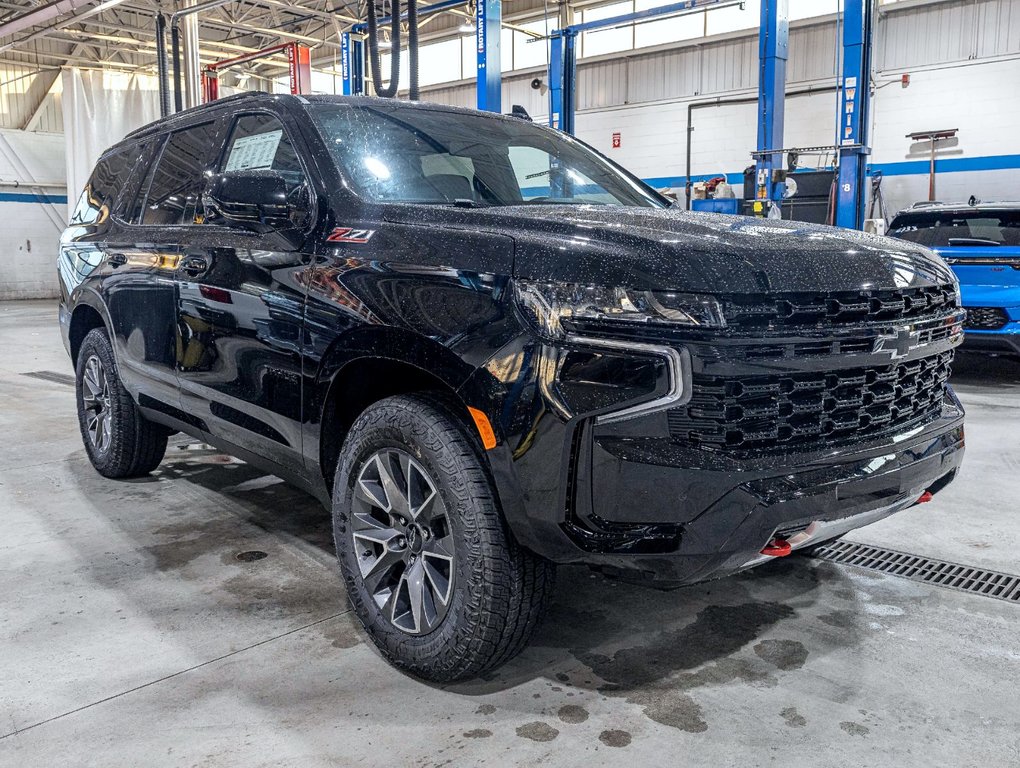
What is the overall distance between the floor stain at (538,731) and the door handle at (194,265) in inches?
73.6

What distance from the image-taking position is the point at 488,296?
80.4 inches

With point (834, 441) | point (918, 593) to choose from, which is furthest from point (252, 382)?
point (918, 593)

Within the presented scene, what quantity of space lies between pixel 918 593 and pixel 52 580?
292 cm

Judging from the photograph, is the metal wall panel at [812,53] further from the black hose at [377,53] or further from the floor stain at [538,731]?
the floor stain at [538,731]

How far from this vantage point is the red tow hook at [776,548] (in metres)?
1.97

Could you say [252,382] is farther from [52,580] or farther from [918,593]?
[918,593]

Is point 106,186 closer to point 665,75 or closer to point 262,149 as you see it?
point 262,149

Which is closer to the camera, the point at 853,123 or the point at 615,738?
the point at 615,738

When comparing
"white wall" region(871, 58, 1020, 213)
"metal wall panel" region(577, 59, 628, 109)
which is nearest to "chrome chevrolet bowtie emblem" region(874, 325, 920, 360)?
"white wall" region(871, 58, 1020, 213)

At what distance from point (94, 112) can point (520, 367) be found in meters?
21.9

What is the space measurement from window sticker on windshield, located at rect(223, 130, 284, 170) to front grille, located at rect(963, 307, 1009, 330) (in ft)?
18.9

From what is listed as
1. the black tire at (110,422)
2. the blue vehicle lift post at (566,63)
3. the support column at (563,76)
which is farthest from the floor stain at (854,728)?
the blue vehicle lift post at (566,63)

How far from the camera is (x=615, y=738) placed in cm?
202

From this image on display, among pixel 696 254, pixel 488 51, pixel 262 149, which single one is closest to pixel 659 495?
pixel 696 254
